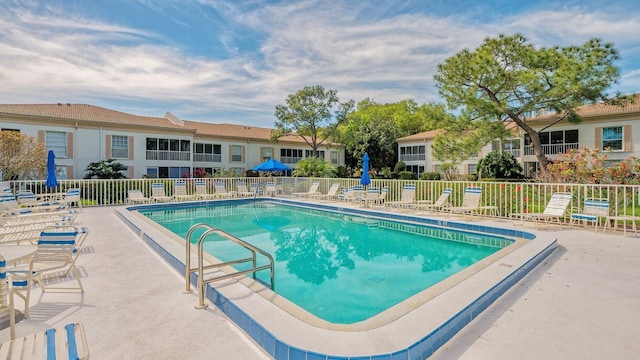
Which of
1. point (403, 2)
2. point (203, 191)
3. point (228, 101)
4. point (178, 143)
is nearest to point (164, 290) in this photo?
point (403, 2)

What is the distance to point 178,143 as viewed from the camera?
2561 cm

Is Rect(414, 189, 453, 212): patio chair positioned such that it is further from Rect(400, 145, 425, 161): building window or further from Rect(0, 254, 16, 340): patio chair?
Rect(400, 145, 425, 161): building window

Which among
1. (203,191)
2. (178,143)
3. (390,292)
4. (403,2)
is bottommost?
(390,292)

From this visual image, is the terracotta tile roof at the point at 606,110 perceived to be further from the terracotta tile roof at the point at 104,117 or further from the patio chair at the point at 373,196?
the terracotta tile roof at the point at 104,117

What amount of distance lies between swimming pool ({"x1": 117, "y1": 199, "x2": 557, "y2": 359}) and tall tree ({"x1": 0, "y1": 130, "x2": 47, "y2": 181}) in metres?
15.7

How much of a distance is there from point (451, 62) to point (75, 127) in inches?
871

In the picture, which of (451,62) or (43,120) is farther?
(43,120)

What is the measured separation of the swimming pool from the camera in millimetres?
2635

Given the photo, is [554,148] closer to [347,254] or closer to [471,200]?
[471,200]

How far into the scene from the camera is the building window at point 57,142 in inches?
806

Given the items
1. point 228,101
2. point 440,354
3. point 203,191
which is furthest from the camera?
point 228,101

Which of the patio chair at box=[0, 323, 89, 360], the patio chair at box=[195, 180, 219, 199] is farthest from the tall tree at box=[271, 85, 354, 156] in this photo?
the patio chair at box=[0, 323, 89, 360]

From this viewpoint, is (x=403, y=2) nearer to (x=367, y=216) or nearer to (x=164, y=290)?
(x=367, y=216)

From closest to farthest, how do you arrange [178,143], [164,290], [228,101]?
[164,290], [178,143], [228,101]
